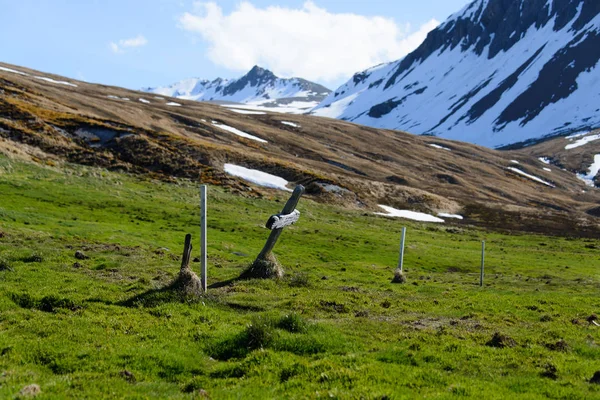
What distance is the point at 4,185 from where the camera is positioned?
46562mm

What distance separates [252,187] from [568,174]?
153471 millimetres

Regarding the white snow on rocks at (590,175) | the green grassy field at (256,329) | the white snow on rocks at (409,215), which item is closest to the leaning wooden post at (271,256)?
the green grassy field at (256,329)

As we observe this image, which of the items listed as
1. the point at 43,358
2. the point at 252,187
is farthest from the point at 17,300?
the point at 252,187

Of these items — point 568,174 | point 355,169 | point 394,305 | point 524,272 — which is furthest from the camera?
point 568,174

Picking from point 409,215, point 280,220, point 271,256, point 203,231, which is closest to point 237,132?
point 409,215

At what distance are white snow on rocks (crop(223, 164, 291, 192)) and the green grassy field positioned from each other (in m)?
43.4

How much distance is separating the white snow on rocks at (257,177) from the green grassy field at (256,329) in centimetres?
4337

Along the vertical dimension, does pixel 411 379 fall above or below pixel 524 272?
above

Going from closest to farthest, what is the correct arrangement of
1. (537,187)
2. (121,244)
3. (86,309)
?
(86,309)
(121,244)
(537,187)

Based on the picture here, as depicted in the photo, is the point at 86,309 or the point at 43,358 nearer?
the point at 43,358

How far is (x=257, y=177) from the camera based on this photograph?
83375 millimetres

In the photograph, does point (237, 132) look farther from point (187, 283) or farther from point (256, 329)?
point (256, 329)

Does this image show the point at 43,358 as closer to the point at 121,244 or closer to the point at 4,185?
the point at 121,244

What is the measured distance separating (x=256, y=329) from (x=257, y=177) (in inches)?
2782
